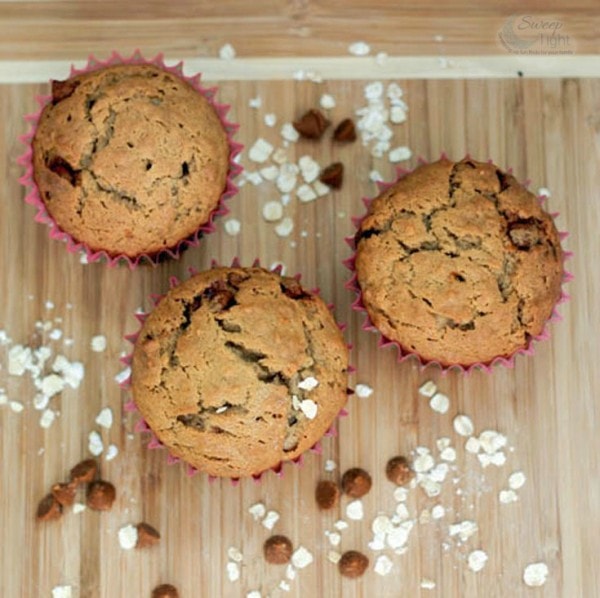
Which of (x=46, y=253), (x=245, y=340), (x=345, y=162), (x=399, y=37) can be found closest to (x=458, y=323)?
(x=245, y=340)

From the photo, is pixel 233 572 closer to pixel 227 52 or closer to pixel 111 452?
pixel 111 452

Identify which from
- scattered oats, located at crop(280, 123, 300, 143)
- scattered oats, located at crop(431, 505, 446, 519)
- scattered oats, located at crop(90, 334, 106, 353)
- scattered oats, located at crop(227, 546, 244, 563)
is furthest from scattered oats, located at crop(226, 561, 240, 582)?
scattered oats, located at crop(280, 123, 300, 143)

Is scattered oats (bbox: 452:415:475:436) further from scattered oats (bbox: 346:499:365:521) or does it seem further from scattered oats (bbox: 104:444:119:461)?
scattered oats (bbox: 104:444:119:461)

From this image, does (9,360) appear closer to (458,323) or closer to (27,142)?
(27,142)

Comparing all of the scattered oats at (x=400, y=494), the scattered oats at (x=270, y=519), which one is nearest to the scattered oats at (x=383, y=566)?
the scattered oats at (x=400, y=494)

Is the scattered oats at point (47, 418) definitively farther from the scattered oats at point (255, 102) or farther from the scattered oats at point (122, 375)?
the scattered oats at point (255, 102)

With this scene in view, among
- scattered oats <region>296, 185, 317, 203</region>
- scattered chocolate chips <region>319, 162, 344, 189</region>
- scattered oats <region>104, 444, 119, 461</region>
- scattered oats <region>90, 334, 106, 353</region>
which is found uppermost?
scattered chocolate chips <region>319, 162, 344, 189</region>
